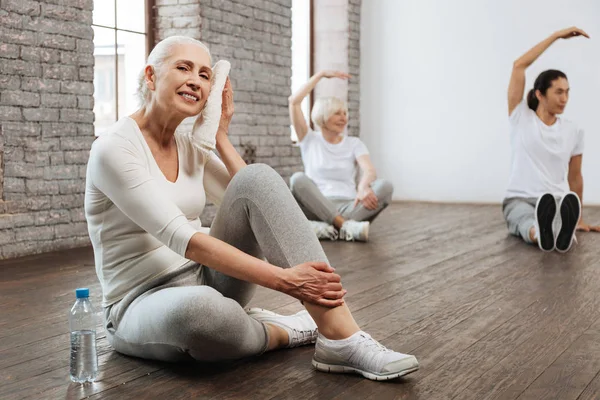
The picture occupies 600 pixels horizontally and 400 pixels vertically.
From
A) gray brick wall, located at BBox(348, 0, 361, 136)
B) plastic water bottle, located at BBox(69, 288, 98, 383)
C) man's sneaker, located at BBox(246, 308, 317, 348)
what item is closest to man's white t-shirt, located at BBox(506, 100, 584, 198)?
man's sneaker, located at BBox(246, 308, 317, 348)

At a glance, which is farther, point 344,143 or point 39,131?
point 344,143

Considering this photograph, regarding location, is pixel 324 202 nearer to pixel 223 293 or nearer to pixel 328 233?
pixel 328 233

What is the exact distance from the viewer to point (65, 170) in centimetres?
432

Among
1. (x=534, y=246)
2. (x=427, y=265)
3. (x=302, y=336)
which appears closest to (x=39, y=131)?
(x=427, y=265)

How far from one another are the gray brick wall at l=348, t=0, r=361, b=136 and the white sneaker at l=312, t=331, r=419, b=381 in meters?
6.04

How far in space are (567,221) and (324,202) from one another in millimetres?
1403

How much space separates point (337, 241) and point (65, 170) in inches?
62.3

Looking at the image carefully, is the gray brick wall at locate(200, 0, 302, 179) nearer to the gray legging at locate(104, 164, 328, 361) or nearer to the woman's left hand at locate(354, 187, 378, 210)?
the woman's left hand at locate(354, 187, 378, 210)

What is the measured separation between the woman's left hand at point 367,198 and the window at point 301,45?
2568mm

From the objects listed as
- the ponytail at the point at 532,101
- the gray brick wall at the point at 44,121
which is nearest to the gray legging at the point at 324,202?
the ponytail at the point at 532,101

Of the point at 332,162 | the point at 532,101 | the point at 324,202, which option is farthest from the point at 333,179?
the point at 532,101

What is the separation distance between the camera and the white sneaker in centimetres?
191

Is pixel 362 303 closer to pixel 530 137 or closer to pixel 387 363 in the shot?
pixel 387 363

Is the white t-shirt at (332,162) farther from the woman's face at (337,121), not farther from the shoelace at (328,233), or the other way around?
the shoelace at (328,233)
